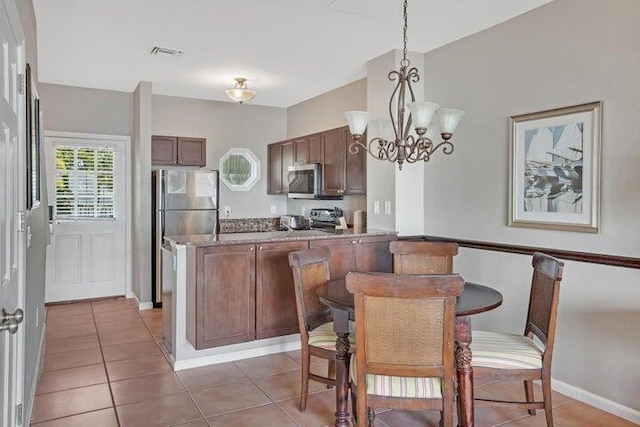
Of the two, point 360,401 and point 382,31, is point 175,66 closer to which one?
point 382,31

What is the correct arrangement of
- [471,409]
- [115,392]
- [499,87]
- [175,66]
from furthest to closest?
[175,66]
[499,87]
[115,392]
[471,409]

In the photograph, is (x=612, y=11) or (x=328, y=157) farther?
(x=328, y=157)

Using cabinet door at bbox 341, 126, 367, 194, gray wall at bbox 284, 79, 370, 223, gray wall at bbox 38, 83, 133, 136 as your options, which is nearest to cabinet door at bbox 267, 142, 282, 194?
gray wall at bbox 284, 79, 370, 223

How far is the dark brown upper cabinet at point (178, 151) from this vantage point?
589cm

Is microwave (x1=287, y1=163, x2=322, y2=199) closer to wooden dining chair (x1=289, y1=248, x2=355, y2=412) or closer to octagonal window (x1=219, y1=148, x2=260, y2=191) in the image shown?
octagonal window (x1=219, y1=148, x2=260, y2=191)

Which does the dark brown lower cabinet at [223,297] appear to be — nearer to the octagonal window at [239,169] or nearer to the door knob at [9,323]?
the door knob at [9,323]

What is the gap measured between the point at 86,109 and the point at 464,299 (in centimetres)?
499

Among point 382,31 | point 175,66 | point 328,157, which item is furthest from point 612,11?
point 175,66

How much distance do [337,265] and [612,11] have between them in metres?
2.57

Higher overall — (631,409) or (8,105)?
(8,105)

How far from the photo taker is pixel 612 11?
2.82 meters

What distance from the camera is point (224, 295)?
360 centimetres

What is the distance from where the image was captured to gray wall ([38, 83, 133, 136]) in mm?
5438

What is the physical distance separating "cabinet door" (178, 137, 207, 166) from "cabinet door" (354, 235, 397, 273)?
2981 mm
